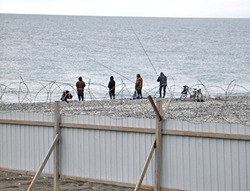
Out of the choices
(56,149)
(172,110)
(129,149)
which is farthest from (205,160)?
(172,110)

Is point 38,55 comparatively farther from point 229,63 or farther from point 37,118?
point 37,118

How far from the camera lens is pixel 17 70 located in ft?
259

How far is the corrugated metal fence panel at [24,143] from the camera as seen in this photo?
10828 millimetres

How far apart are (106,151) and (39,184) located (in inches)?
84.3

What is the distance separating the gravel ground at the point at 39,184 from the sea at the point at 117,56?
32449 millimetres

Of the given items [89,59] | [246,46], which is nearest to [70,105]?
[89,59]

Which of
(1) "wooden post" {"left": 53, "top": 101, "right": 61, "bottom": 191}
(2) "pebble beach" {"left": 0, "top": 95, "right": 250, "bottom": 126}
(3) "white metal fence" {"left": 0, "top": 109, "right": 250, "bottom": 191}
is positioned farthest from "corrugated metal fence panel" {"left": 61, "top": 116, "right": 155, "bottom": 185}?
(2) "pebble beach" {"left": 0, "top": 95, "right": 250, "bottom": 126}

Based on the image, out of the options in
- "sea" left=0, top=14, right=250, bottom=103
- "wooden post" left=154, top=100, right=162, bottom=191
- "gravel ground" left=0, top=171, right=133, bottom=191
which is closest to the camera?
"wooden post" left=154, top=100, right=162, bottom=191

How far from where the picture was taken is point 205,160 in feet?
30.0

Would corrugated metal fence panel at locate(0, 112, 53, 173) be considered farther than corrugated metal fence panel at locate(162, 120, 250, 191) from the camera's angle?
Yes

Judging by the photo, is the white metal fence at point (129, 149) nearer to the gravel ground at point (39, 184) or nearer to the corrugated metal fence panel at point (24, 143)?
the corrugated metal fence panel at point (24, 143)

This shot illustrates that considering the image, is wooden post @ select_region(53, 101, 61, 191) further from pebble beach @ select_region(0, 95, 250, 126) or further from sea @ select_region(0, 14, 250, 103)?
sea @ select_region(0, 14, 250, 103)

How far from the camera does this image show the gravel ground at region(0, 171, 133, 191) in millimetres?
11011

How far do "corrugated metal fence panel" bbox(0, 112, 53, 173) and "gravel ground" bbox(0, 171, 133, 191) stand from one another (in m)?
0.33
